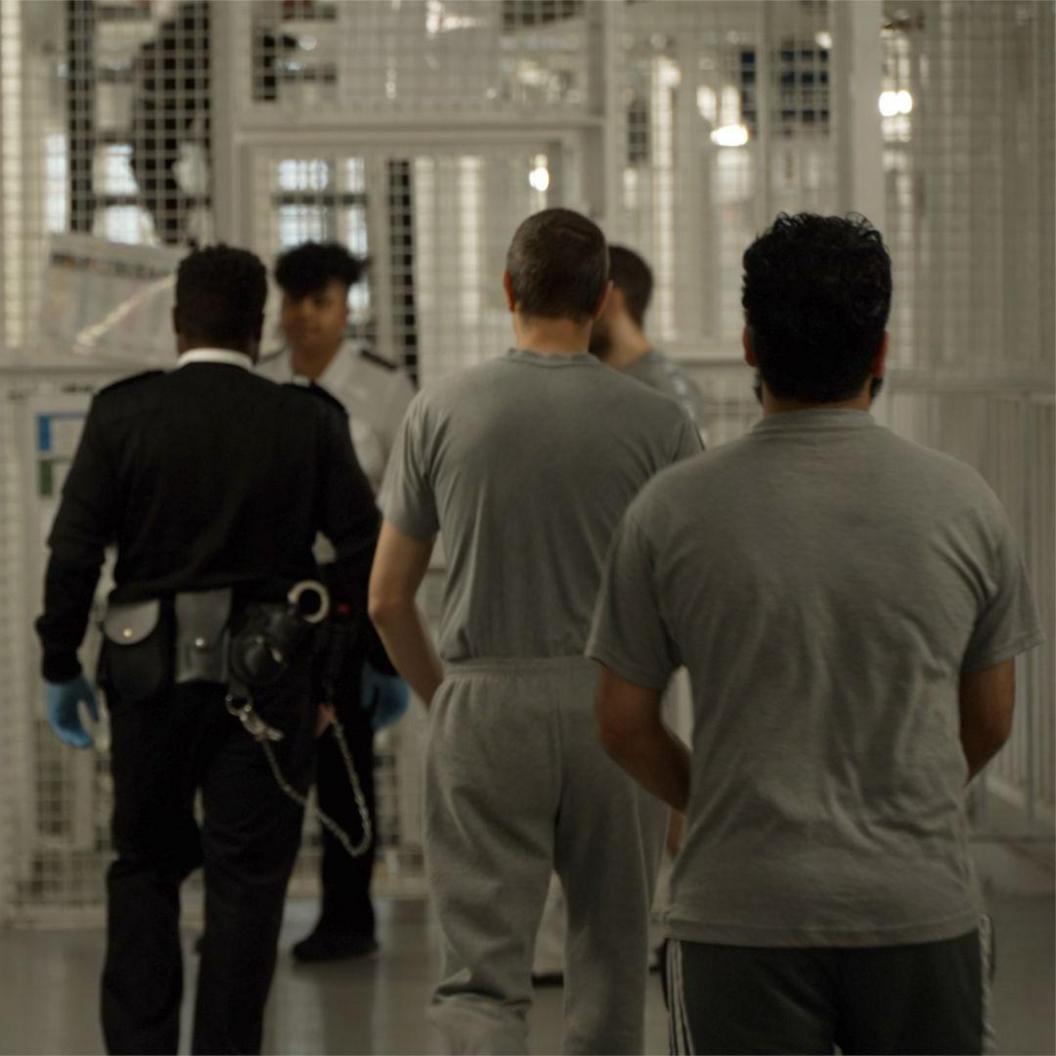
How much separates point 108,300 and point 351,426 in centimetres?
77

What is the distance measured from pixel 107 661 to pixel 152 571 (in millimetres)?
194

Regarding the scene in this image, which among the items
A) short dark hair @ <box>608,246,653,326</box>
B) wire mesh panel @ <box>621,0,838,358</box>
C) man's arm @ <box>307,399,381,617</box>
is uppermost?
wire mesh panel @ <box>621,0,838,358</box>

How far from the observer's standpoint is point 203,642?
11.4 feet

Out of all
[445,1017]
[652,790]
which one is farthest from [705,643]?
[445,1017]

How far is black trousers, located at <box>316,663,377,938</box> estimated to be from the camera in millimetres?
4766

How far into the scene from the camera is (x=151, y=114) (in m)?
5.10

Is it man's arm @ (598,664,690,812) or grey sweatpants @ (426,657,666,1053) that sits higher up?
man's arm @ (598,664,690,812)

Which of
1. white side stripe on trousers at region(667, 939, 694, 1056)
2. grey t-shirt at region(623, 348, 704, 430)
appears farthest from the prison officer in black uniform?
white side stripe on trousers at region(667, 939, 694, 1056)

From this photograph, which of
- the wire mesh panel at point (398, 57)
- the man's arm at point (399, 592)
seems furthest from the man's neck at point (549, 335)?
the wire mesh panel at point (398, 57)

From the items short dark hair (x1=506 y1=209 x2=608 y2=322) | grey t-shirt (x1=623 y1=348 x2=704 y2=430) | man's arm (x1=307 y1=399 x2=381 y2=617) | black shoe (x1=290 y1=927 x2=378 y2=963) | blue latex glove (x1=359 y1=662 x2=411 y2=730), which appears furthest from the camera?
black shoe (x1=290 y1=927 x2=378 y2=963)

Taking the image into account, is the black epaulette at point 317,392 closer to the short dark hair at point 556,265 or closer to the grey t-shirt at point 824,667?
the short dark hair at point 556,265

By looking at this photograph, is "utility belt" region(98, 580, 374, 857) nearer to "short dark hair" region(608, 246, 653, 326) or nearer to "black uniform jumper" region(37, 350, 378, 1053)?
"black uniform jumper" region(37, 350, 378, 1053)

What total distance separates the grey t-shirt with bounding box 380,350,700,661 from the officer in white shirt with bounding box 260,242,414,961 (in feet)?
5.90

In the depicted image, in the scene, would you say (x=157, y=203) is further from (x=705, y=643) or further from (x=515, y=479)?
(x=705, y=643)
